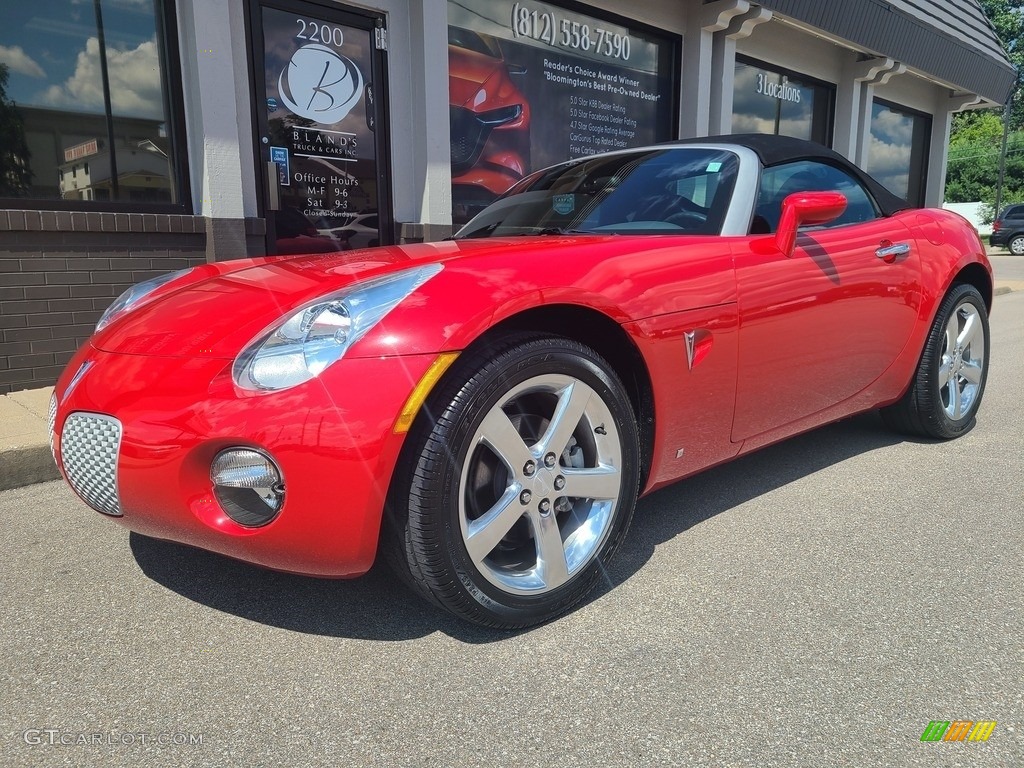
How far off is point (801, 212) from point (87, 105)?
460 centimetres

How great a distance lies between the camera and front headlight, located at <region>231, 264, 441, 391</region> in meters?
1.79

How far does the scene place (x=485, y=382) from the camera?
1.87 m

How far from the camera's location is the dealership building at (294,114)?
4.82m

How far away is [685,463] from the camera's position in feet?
8.07

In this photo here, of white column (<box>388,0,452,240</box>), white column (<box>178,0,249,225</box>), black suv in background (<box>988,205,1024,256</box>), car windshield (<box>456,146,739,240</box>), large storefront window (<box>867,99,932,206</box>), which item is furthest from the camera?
→ black suv in background (<box>988,205,1024,256</box>)

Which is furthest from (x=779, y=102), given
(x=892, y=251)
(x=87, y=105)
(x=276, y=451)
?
(x=276, y=451)

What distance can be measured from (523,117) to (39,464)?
5557mm

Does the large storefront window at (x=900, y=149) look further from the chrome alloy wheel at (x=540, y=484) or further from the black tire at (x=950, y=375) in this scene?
the chrome alloy wheel at (x=540, y=484)

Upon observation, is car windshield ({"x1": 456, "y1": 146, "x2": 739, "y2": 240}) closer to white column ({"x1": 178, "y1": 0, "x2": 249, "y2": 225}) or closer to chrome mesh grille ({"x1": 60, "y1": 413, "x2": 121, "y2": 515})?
chrome mesh grille ({"x1": 60, "y1": 413, "x2": 121, "y2": 515})

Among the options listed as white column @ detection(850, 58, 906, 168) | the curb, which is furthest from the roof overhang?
the curb

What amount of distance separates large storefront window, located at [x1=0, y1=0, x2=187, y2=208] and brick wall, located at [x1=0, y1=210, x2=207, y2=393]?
24cm

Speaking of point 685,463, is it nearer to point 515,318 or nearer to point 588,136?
point 515,318

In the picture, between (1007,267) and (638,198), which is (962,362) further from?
(1007,267)

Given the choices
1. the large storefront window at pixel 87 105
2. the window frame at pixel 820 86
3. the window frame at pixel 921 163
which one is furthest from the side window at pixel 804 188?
the window frame at pixel 921 163
